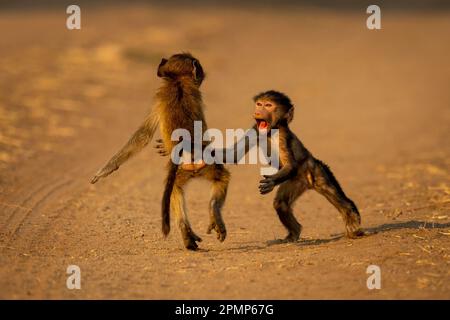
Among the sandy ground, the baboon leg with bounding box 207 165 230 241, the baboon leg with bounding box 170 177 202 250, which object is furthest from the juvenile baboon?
the baboon leg with bounding box 170 177 202 250

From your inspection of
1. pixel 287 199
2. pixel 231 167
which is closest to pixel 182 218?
pixel 287 199

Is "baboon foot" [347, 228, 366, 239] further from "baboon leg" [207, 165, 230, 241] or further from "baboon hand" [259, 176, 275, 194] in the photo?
"baboon leg" [207, 165, 230, 241]

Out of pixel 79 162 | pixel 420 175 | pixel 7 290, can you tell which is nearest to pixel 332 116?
pixel 420 175

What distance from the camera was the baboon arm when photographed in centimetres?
743

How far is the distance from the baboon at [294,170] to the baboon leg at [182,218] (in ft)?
1.80

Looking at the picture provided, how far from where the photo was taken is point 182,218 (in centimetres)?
730

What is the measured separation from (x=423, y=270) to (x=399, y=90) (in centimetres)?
1252

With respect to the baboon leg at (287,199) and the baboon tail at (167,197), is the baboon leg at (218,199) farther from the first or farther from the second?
the baboon leg at (287,199)

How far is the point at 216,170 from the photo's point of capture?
725 centimetres

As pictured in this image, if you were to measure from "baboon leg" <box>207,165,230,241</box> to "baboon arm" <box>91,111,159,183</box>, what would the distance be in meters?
0.73

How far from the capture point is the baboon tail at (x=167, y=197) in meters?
6.85

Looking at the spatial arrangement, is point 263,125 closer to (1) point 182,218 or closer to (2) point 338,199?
(2) point 338,199

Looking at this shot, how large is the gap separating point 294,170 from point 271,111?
58cm

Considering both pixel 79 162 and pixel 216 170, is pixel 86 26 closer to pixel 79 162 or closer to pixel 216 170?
pixel 79 162
